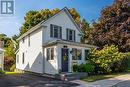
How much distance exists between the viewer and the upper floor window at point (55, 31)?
101 ft

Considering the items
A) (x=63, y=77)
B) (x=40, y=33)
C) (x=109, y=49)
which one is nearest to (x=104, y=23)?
(x=109, y=49)

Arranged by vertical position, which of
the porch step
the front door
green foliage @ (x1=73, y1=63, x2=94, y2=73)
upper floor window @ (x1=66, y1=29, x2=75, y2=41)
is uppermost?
upper floor window @ (x1=66, y1=29, x2=75, y2=41)

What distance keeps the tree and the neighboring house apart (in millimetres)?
8654

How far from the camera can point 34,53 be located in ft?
109

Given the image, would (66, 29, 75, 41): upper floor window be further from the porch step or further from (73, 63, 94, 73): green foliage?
the porch step

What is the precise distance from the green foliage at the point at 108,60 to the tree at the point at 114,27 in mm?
8518

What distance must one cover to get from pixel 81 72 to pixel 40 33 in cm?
669

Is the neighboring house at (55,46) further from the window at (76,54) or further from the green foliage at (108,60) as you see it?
the green foliage at (108,60)

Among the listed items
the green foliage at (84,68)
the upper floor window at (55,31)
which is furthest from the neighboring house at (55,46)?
the green foliage at (84,68)

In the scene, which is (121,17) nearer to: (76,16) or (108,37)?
(108,37)

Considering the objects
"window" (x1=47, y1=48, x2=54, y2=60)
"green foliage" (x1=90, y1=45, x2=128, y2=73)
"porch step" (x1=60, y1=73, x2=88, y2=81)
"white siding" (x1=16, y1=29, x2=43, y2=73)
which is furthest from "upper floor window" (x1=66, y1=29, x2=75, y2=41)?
"porch step" (x1=60, y1=73, x2=88, y2=81)

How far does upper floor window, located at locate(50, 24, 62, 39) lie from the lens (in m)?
30.8

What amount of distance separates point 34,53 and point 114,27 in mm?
15063

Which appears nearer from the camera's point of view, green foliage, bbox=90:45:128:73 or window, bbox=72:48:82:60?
window, bbox=72:48:82:60
